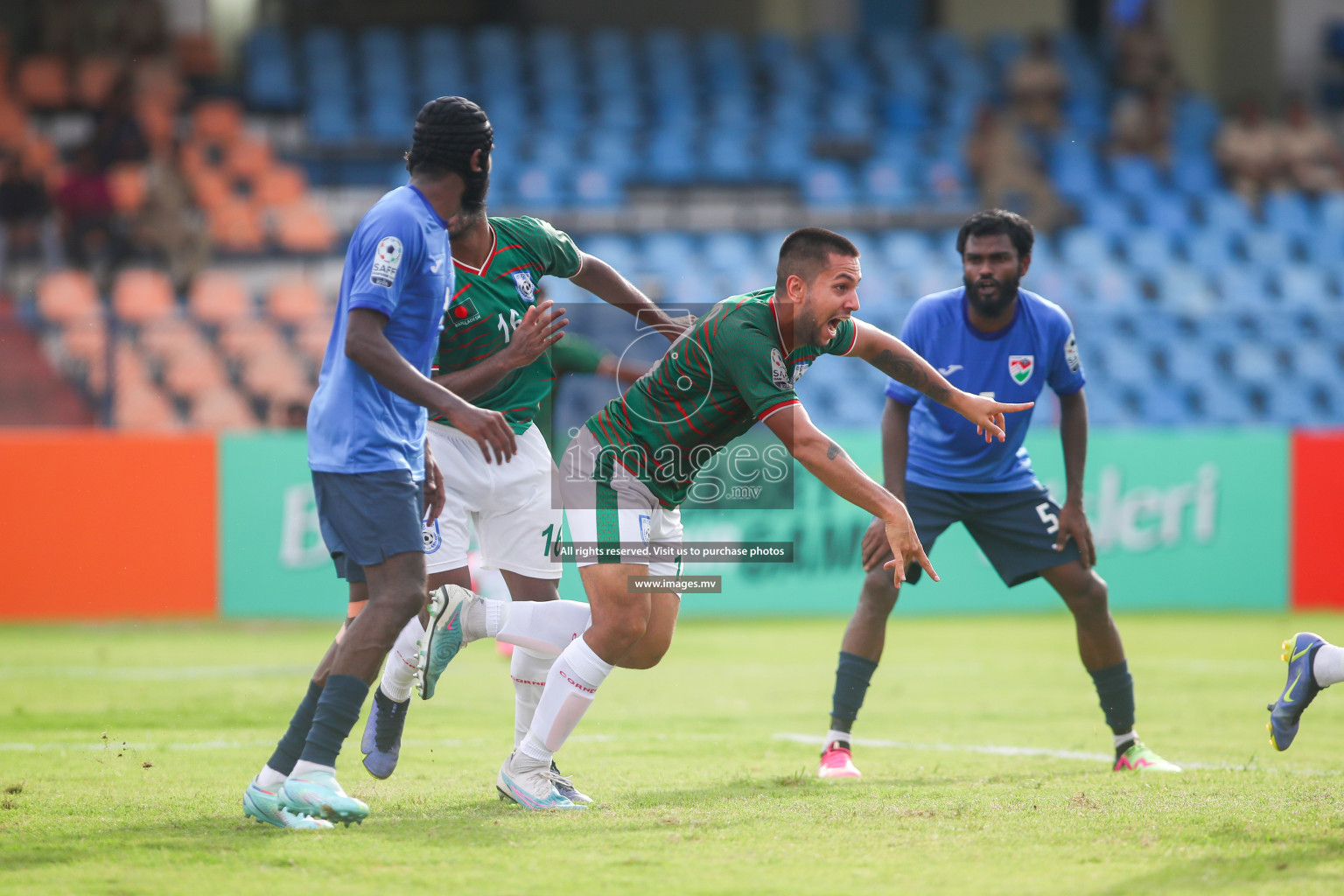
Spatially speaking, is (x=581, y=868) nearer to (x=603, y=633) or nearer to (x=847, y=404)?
(x=603, y=633)

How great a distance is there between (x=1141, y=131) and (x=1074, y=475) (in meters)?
16.0

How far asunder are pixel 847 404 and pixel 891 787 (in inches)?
388

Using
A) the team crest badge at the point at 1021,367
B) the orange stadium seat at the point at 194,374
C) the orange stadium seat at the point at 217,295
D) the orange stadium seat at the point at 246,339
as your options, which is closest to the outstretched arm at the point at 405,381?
the team crest badge at the point at 1021,367

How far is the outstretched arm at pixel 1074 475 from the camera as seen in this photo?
642 centimetres

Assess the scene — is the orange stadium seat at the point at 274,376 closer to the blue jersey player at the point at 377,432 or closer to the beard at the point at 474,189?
the beard at the point at 474,189

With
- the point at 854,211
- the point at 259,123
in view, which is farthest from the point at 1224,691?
the point at 259,123

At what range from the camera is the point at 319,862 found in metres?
4.22

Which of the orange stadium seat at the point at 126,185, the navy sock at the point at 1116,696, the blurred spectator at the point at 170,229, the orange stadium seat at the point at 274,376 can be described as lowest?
the navy sock at the point at 1116,696

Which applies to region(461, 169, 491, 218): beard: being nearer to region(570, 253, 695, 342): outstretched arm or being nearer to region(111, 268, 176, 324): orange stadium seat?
region(570, 253, 695, 342): outstretched arm

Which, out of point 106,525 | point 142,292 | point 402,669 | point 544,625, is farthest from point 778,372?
point 142,292

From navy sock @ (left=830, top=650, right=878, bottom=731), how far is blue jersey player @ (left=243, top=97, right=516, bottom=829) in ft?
7.08

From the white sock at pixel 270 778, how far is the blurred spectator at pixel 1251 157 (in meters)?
18.7

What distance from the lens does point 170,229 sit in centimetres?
1594

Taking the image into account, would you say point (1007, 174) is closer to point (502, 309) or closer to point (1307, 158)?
point (1307, 158)
